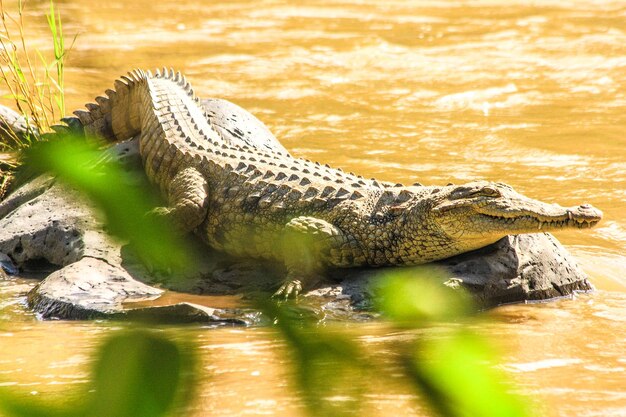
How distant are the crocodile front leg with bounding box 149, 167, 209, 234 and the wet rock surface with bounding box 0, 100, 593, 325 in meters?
0.26

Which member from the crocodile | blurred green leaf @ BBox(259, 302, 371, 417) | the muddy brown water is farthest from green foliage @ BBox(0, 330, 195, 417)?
the crocodile

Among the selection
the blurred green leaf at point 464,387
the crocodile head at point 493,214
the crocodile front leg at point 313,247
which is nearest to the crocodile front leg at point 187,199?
the crocodile front leg at point 313,247

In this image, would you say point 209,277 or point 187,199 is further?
point 187,199

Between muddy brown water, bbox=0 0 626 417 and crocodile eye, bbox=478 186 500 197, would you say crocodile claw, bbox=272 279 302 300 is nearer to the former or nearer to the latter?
muddy brown water, bbox=0 0 626 417

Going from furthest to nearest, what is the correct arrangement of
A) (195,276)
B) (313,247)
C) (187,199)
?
(187,199) < (195,276) < (313,247)

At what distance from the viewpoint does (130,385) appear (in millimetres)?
968

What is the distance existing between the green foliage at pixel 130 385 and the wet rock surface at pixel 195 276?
332 centimetres

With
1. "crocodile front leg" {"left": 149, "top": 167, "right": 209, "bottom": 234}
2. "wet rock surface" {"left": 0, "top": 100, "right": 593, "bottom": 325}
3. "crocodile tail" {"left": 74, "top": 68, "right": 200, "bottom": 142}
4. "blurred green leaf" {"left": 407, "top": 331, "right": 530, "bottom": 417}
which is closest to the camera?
"blurred green leaf" {"left": 407, "top": 331, "right": 530, "bottom": 417}

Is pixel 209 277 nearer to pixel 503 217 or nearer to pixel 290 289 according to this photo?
pixel 290 289

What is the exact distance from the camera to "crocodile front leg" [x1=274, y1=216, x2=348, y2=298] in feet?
17.9

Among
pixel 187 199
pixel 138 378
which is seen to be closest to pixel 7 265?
pixel 187 199

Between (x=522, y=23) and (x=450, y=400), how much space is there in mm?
14967

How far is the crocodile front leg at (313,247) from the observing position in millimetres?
5449

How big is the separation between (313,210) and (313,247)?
11.7 inches
